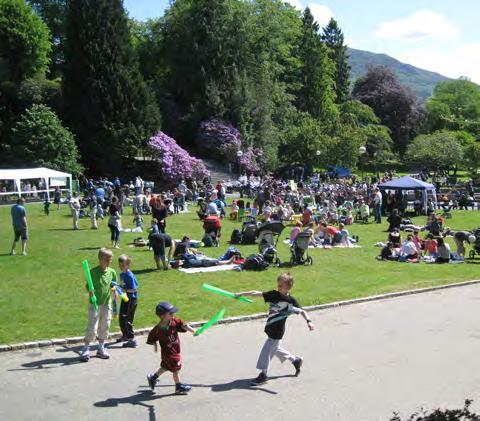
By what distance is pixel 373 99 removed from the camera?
90.1 m

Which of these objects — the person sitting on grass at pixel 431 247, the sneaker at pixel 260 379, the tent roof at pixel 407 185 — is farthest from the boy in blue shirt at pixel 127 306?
the tent roof at pixel 407 185

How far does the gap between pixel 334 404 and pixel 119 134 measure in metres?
40.9

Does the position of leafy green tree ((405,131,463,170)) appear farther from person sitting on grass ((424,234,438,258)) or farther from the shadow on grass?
the shadow on grass

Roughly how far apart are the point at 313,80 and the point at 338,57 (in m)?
23.5

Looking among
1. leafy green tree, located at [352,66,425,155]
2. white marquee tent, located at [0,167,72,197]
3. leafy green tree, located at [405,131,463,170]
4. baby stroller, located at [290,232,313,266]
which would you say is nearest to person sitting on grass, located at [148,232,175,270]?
baby stroller, located at [290,232,313,266]

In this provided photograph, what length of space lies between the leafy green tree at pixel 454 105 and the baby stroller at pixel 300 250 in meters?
66.7

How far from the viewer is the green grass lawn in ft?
40.0

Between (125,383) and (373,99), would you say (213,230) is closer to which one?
(125,383)

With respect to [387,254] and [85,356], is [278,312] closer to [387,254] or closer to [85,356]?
[85,356]

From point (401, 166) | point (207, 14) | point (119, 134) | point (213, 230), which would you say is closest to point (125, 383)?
point (213, 230)

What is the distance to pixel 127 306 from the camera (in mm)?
10789

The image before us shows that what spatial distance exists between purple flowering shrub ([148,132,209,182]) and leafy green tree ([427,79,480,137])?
44.6 m

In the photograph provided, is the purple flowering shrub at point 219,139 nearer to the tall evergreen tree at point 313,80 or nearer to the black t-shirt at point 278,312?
the tall evergreen tree at point 313,80

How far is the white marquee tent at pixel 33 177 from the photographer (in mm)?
35719
